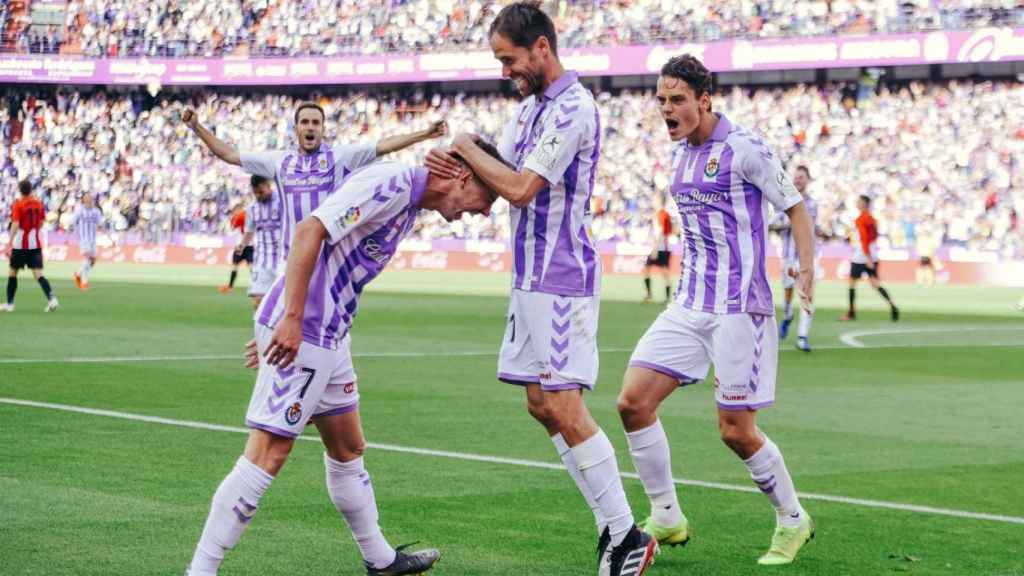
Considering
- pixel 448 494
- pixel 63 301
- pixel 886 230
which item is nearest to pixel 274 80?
pixel 886 230

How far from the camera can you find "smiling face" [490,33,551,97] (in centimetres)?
652

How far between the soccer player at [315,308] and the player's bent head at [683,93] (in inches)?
71.1

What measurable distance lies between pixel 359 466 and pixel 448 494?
253 cm

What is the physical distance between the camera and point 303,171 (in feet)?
45.6

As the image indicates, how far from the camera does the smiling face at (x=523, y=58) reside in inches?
257

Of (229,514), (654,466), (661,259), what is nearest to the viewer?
(229,514)

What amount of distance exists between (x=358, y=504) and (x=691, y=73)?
8.80ft

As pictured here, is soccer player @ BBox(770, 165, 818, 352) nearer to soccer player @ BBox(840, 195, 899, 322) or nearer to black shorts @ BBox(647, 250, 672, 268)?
soccer player @ BBox(840, 195, 899, 322)

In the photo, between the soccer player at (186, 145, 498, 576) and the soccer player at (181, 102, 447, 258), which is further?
the soccer player at (181, 102, 447, 258)

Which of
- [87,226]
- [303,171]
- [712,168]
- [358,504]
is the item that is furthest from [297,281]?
[87,226]

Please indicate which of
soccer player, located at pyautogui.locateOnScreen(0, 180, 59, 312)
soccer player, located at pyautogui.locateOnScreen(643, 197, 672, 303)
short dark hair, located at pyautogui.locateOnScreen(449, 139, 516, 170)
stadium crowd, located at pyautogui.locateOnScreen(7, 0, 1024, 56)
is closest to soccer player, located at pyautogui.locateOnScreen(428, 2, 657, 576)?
short dark hair, located at pyautogui.locateOnScreen(449, 139, 516, 170)

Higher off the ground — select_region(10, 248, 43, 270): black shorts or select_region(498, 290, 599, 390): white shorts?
select_region(498, 290, 599, 390): white shorts

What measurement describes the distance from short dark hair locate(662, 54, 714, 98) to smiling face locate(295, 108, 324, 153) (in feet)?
21.2

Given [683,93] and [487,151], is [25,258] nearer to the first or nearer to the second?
[683,93]
